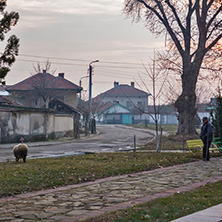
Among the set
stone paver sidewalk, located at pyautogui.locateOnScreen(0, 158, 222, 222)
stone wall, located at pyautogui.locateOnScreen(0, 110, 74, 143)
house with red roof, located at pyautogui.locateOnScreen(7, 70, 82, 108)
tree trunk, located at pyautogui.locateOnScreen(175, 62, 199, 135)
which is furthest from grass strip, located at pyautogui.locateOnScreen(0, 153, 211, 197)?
house with red roof, located at pyautogui.locateOnScreen(7, 70, 82, 108)

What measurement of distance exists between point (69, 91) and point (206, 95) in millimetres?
33572

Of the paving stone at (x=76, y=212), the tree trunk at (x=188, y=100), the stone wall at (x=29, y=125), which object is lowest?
the paving stone at (x=76, y=212)

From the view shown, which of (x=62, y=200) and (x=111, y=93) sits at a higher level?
(x=111, y=93)

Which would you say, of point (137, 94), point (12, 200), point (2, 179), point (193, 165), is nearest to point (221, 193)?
point (12, 200)

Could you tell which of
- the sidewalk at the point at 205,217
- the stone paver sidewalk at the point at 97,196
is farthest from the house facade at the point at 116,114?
the sidewalk at the point at 205,217

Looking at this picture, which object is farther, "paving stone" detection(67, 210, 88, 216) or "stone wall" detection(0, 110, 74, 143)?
"stone wall" detection(0, 110, 74, 143)

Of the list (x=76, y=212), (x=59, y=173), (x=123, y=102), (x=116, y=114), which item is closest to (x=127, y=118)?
(x=116, y=114)

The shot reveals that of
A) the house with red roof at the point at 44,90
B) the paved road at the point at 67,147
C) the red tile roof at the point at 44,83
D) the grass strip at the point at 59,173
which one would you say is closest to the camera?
the grass strip at the point at 59,173

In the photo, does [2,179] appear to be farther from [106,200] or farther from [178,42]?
[178,42]

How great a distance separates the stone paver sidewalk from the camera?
7.43m

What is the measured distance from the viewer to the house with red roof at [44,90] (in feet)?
196

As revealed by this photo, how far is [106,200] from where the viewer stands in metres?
8.61

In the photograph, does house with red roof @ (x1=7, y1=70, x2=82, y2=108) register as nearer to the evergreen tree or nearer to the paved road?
the paved road

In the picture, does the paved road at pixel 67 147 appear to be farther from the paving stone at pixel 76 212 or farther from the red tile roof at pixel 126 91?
the red tile roof at pixel 126 91
